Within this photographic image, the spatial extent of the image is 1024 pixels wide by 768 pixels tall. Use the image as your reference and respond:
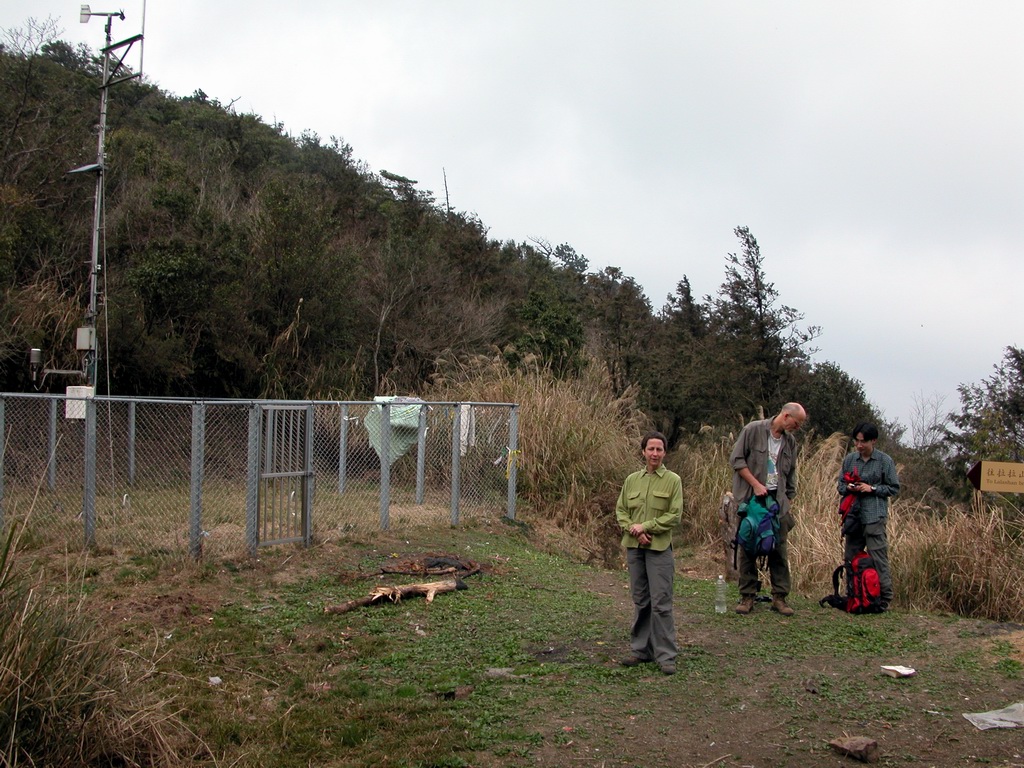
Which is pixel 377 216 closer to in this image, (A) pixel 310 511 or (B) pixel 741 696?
(A) pixel 310 511

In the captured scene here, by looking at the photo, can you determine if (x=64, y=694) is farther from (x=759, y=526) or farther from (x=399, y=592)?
(x=759, y=526)

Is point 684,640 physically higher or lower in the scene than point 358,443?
lower

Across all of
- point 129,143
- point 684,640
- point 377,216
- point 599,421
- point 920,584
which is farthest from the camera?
point 377,216

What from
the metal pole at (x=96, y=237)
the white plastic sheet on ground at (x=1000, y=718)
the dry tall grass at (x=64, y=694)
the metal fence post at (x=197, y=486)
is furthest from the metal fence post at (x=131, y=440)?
the white plastic sheet on ground at (x=1000, y=718)

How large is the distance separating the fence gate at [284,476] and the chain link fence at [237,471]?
1cm

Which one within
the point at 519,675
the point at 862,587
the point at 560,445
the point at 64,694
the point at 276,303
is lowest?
the point at 519,675

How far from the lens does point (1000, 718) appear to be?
5.50 metres

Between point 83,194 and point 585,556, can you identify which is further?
point 83,194

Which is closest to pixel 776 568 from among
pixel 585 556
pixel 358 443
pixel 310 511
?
pixel 310 511

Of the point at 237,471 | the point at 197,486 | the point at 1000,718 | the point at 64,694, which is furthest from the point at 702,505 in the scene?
the point at 64,694

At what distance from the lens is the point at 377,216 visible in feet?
96.2

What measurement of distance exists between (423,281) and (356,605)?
17256mm

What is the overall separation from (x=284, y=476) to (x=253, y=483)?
0.47m

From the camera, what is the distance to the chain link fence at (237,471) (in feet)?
30.7
